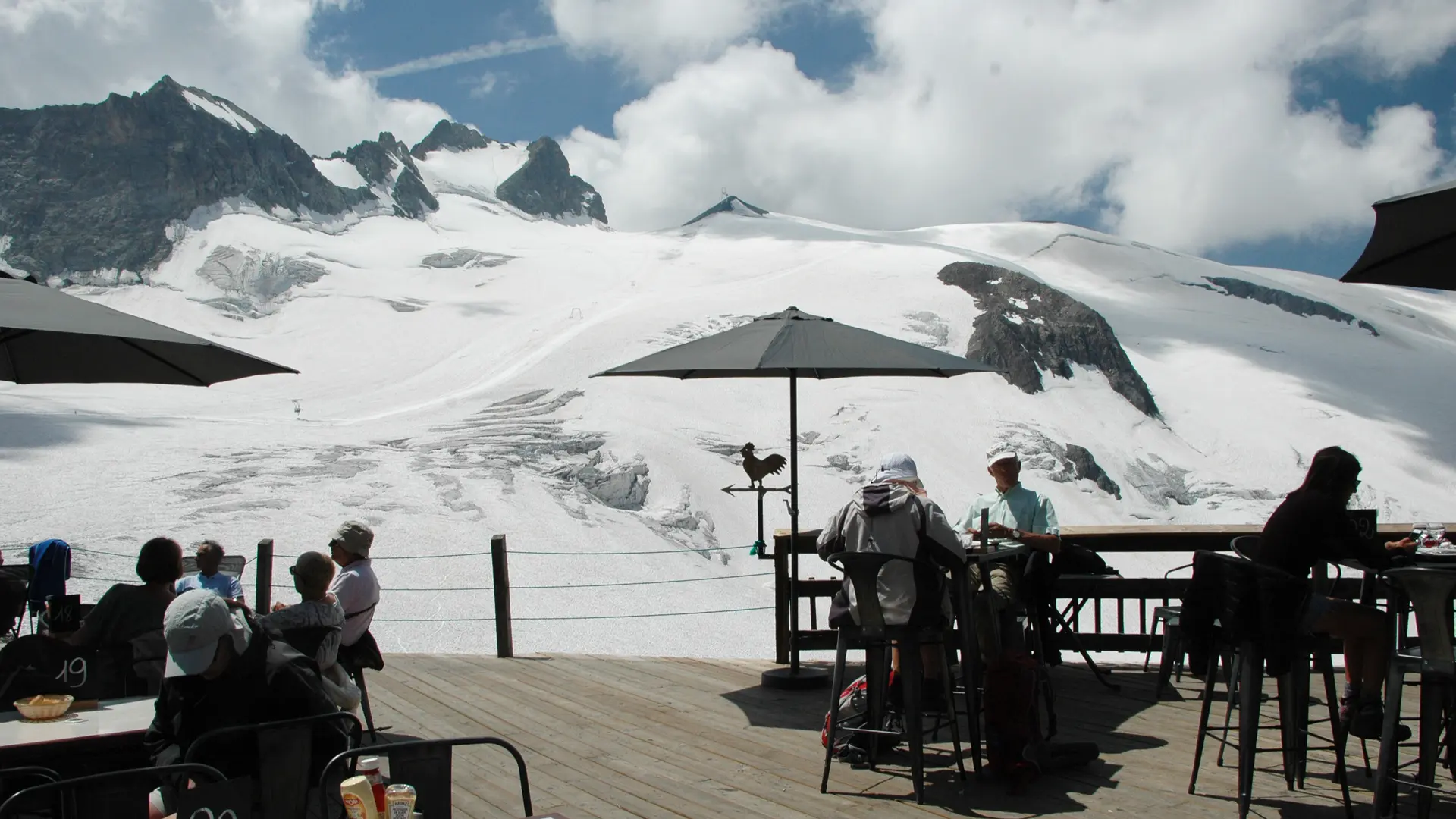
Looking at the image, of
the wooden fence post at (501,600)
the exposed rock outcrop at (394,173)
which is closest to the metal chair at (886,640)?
the wooden fence post at (501,600)

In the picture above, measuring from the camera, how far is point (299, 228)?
76.3m

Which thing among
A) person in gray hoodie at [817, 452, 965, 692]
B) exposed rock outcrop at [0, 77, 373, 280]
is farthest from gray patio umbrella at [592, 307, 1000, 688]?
exposed rock outcrop at [0, 77, 373, 280]

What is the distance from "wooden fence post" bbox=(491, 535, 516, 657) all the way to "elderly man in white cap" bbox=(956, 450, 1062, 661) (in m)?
3.43

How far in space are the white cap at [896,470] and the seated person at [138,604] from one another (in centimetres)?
260

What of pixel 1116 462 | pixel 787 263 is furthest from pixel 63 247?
pixel 1116 462

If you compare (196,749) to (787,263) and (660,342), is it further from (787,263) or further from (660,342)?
Answer: (787,263)

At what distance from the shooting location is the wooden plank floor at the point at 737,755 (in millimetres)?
3979

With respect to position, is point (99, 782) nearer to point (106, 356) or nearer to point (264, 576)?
point (106, 356)

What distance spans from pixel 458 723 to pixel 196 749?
286 centimetres

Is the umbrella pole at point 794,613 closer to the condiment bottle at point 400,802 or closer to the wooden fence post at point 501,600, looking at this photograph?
the wooden fence post at point 501,600

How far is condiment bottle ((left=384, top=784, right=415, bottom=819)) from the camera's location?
2383 mm

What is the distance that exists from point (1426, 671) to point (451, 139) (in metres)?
157

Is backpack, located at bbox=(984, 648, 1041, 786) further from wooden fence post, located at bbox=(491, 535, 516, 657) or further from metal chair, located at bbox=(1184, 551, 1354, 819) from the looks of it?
wooden fence post, located at bbox=(491, 535, 516, 657)

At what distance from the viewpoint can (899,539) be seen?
4.25m
